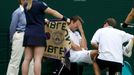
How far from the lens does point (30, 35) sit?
9.04 metres

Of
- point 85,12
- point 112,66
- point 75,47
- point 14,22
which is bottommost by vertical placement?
point 112,66

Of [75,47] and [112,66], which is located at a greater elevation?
[75,47]

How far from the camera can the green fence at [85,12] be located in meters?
11.4

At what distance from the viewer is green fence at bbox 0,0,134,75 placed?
37.3 ft

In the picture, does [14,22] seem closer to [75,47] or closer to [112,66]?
[75,47]

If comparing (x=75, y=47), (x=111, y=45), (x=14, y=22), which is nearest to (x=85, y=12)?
(x=75, y=47)

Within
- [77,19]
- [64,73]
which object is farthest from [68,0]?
[64,73]

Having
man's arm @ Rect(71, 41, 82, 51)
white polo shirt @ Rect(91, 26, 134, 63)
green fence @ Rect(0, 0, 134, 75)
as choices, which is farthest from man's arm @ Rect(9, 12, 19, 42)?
white polo shirt @ Rect(91, 26, 134, 63)

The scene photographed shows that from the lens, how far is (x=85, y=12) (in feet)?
39.9

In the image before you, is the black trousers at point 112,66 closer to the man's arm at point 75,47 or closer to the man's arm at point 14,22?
the man's arm at point 75,47

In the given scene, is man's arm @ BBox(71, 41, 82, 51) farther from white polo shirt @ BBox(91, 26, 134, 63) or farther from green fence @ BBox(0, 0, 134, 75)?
green fence @ BBox(0, 0, 134, 75)

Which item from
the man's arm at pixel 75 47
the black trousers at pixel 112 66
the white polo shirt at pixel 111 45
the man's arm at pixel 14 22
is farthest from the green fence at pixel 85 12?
the black trousers at pixel 112 66

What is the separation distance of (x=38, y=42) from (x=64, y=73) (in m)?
1.96

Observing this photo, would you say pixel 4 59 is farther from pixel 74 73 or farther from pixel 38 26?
pixel 38 26
